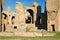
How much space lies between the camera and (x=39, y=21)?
1475 inches

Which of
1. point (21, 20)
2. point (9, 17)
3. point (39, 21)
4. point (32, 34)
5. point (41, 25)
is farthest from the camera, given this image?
point (9, 17)

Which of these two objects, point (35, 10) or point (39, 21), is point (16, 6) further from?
point (39, 21)

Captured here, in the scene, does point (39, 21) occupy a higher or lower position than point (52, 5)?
lower

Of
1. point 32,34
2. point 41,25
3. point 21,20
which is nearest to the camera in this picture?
point 32,34

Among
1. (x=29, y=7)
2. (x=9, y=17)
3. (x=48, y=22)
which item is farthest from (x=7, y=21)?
(x=48, y=22)

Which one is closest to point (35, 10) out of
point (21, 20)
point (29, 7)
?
point (29, 7)

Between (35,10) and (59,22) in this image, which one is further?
(35,10)

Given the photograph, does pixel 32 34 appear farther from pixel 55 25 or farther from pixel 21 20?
pixel 21 20

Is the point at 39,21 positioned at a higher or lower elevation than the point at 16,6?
lower

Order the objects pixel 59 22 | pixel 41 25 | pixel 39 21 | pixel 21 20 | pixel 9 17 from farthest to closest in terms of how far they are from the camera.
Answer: pixel 9 17 < pixel 39 21 < pixel 41 25 < pixel 21 20 < pixel 59 22

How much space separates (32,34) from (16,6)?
49.6 feet

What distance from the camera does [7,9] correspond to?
4259 cm

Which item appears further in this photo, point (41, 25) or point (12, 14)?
point (12, 14)

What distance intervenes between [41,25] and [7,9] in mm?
11219
